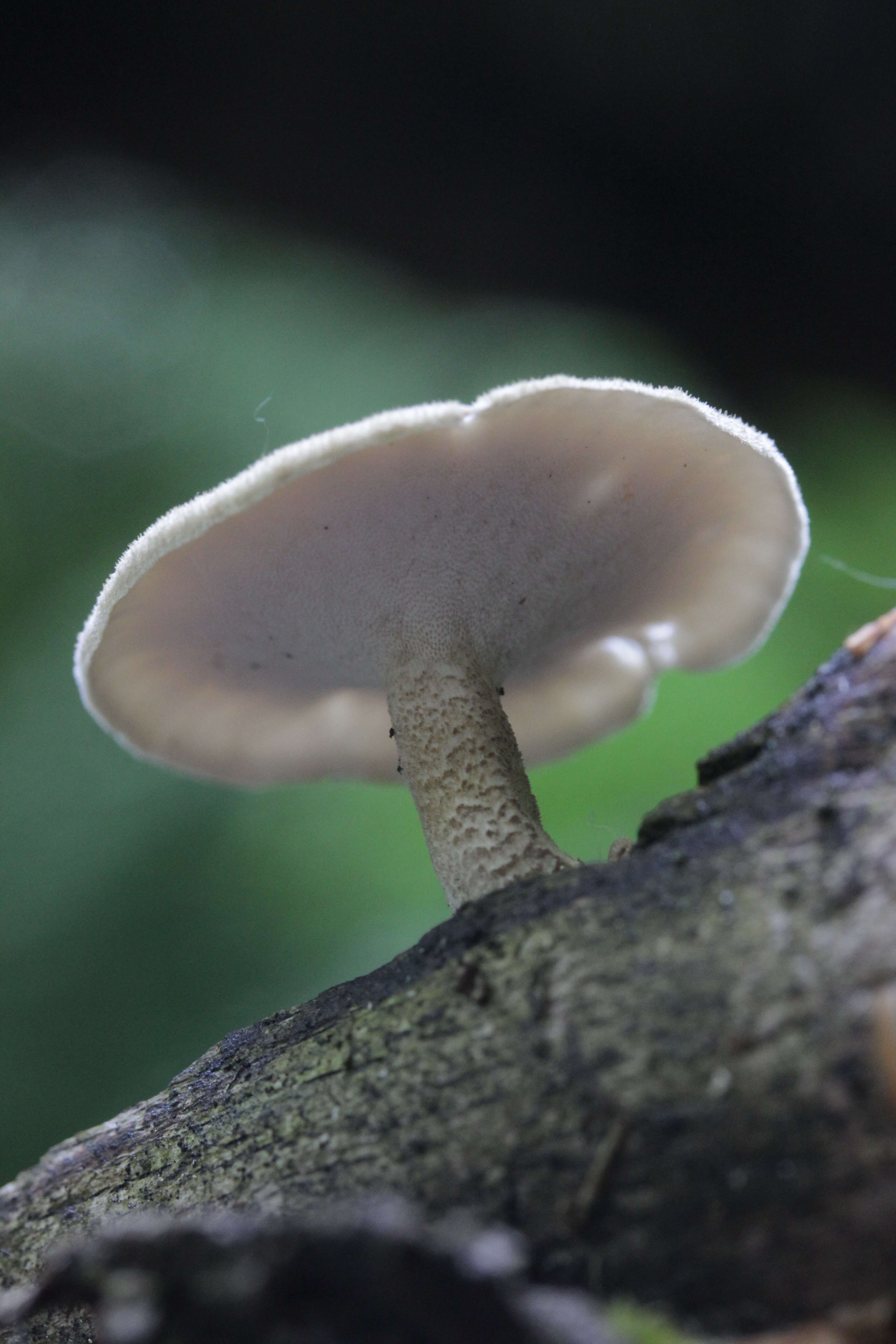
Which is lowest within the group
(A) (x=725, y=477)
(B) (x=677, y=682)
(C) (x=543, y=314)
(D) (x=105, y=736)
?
(A) (x=725, y=477)

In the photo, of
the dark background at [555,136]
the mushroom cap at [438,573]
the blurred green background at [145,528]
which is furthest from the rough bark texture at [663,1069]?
the dark background at [555,136]

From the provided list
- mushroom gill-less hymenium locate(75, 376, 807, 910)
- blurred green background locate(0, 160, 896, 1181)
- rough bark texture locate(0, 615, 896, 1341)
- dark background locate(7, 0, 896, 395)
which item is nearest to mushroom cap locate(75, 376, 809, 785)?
mushroom gill-less hymenium locate(75, 376, 807, 910)

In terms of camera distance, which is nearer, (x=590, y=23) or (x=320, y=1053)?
(x=320, y=1053)

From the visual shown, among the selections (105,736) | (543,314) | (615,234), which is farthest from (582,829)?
(615,234)

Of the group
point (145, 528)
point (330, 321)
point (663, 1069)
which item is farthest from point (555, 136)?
point (663, 1069)

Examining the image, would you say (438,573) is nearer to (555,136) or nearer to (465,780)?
(465,780)

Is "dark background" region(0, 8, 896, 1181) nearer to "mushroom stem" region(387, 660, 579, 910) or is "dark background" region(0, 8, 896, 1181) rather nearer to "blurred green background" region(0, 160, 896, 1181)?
"blurred green background" region(0, 160, 896, 1181)

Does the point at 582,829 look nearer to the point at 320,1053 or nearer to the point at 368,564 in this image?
the point at 368,564

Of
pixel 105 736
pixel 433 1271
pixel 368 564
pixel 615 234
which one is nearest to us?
pixel 433 1271
